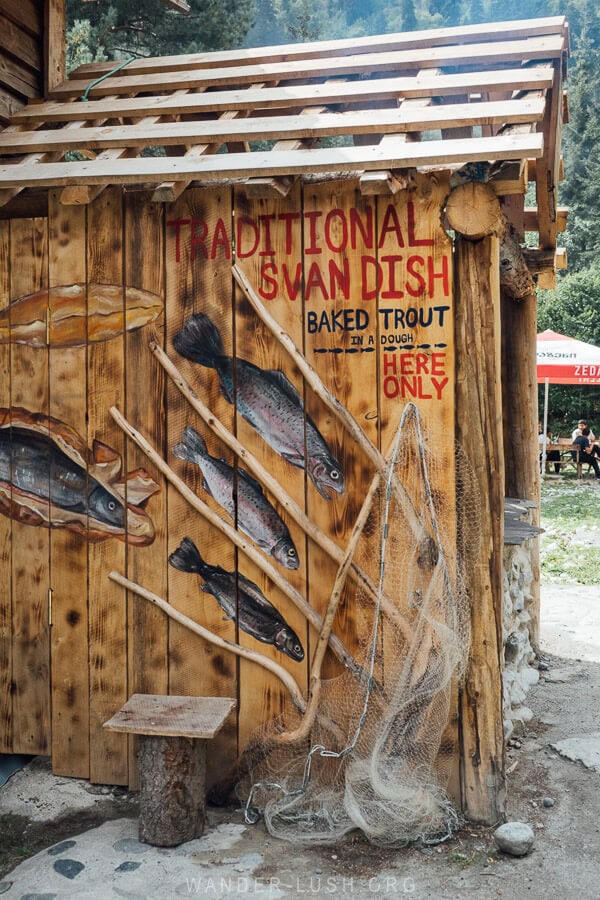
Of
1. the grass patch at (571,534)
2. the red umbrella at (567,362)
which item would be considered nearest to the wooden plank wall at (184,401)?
the grass patch at (571,534)

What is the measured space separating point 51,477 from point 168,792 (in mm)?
1669

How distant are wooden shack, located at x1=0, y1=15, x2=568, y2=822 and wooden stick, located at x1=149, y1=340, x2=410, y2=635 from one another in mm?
25

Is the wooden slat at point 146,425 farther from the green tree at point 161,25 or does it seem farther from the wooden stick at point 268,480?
the green tree at point 161,25

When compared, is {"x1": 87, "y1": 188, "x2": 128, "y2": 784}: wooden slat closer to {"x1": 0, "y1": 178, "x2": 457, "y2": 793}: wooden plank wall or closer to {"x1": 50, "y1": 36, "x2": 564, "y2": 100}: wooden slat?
{"x1": 0, "y1": 178, "x2": 457, "y2": 793}: wooden plank wall

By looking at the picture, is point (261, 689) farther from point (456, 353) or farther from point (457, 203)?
point (457, 203)

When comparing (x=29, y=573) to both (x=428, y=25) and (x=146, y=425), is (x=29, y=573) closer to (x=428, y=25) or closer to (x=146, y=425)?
(x=146, y=425)

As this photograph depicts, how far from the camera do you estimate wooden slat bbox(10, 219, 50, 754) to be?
4.45 meters

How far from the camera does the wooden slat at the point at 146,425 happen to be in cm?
428

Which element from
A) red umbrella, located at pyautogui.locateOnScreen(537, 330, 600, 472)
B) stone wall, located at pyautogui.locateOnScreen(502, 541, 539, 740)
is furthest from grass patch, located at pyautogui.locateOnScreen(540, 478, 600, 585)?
stone wall, located at pyautogui.locateOnScreen(502, 541, 539, 740)

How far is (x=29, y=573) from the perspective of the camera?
14.8ft

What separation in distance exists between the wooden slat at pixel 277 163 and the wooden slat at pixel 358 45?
1347 mm

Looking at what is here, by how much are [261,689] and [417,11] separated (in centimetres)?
7267

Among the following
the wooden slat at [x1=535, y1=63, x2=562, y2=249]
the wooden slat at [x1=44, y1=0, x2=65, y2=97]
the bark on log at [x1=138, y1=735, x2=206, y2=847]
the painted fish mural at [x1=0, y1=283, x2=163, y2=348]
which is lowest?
the bark on log at [x1=138, y1=735, x2=206, y2=847]

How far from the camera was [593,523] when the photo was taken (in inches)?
476
